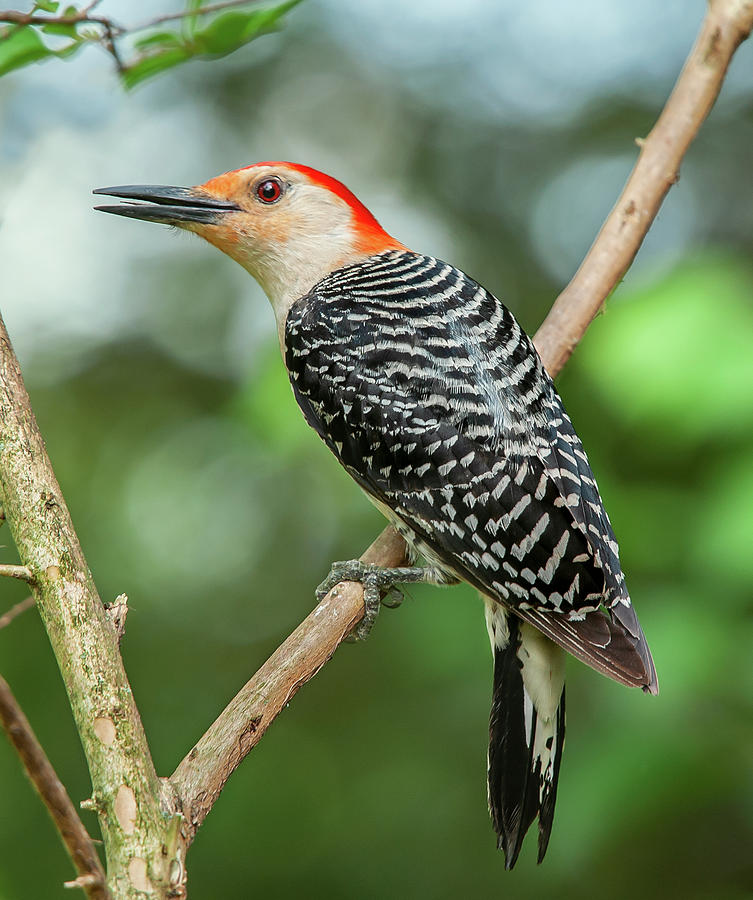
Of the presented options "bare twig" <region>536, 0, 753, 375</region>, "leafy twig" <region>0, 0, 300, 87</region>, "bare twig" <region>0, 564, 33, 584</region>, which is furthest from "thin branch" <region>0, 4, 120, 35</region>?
"bare twig" <region>536, 0, 753, 375</region>

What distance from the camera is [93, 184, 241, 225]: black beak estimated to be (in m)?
3.08

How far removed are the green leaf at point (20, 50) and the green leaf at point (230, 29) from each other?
301 mm

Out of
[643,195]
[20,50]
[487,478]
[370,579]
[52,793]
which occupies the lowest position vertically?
[370,579]

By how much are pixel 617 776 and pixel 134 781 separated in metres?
1.48

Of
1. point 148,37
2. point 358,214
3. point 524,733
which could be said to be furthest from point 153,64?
point 524,733

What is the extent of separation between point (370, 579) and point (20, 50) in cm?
177

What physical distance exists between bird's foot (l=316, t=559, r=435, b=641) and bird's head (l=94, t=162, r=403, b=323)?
102 centimetres

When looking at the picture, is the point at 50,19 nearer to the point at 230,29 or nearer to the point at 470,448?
the point at 230,29

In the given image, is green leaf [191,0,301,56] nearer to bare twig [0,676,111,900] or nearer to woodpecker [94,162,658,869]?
woodpecker [94,162,658,869]

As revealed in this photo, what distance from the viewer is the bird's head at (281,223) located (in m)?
3.42

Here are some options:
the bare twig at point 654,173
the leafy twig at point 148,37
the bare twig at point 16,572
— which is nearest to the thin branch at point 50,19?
the leafy twig at point 148,37

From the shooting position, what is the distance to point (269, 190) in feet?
11.5

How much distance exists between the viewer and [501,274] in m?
6.21

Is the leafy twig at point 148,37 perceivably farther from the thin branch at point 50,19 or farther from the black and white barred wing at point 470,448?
the black and white barred wing at point 470,448
